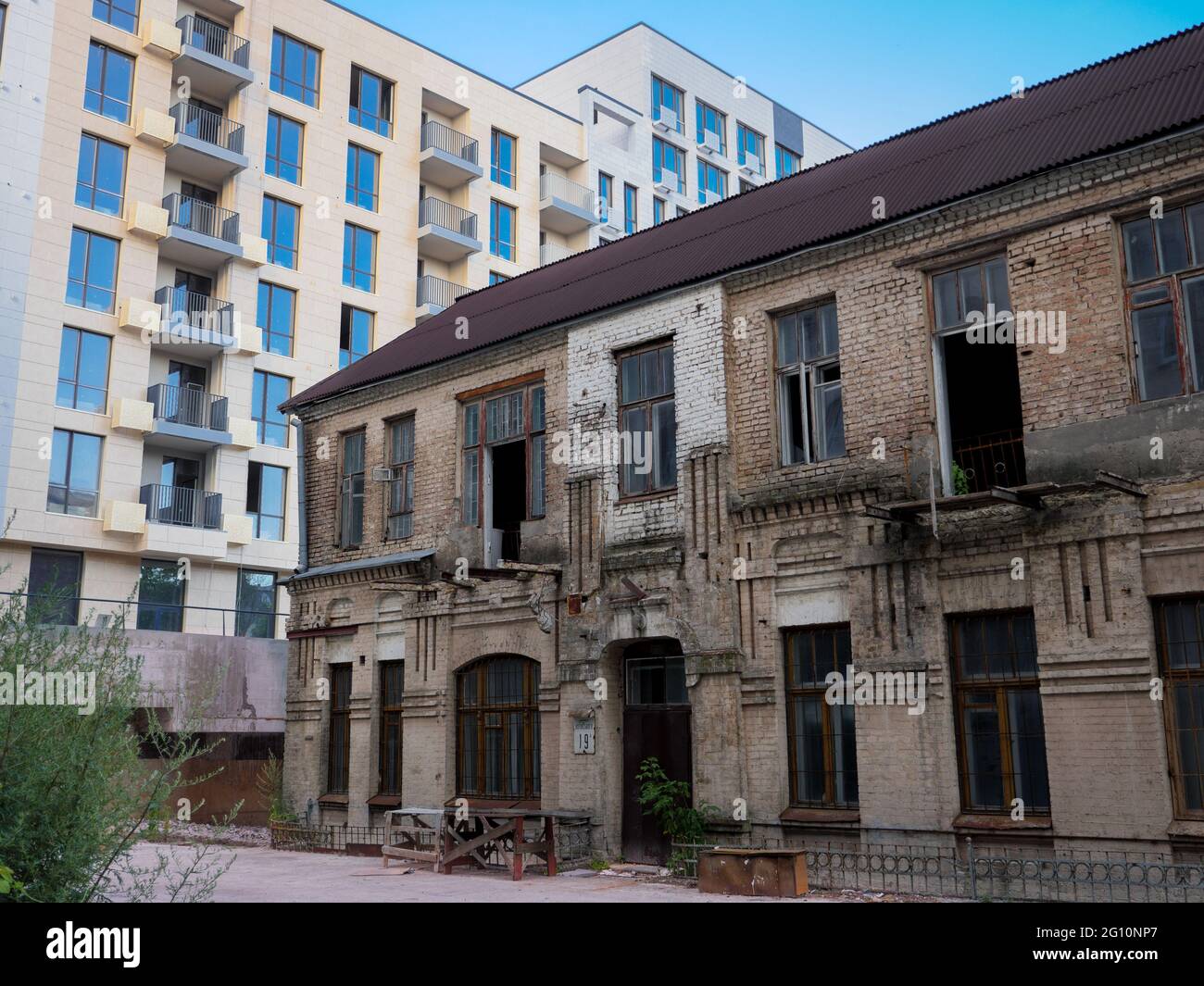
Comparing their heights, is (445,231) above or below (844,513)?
above

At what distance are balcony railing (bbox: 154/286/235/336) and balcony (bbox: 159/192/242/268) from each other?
112 cm

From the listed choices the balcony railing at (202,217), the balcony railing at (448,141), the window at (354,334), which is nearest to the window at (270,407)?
the window at (354,334)

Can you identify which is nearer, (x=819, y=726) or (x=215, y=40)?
(x=819, y=726)

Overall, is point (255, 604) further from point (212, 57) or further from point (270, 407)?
point (212, 57)

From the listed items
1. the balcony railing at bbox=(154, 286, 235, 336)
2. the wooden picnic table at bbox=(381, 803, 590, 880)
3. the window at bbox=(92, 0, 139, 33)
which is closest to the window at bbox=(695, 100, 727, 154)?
the window at bbox=(92, 0, 139, 33)

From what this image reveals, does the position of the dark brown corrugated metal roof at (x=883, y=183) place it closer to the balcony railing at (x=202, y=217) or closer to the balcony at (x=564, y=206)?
the balcony railing at (x=202, y=217)

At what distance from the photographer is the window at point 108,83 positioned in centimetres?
3359

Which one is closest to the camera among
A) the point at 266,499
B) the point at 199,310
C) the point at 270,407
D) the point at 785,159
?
the point at 199,310

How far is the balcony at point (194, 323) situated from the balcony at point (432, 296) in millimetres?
7657

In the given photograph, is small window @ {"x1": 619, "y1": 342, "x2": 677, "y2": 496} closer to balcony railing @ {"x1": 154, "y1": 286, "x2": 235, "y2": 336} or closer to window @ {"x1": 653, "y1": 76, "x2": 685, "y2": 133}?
balcony railing @ {"x1": 154, "y1": 286, "x2": 235, "y2": 336}

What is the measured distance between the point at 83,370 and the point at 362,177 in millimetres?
12546

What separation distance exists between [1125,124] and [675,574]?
7.95m

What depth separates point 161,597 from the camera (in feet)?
112

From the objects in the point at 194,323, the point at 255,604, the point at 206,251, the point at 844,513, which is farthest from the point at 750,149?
the point at 844,513
